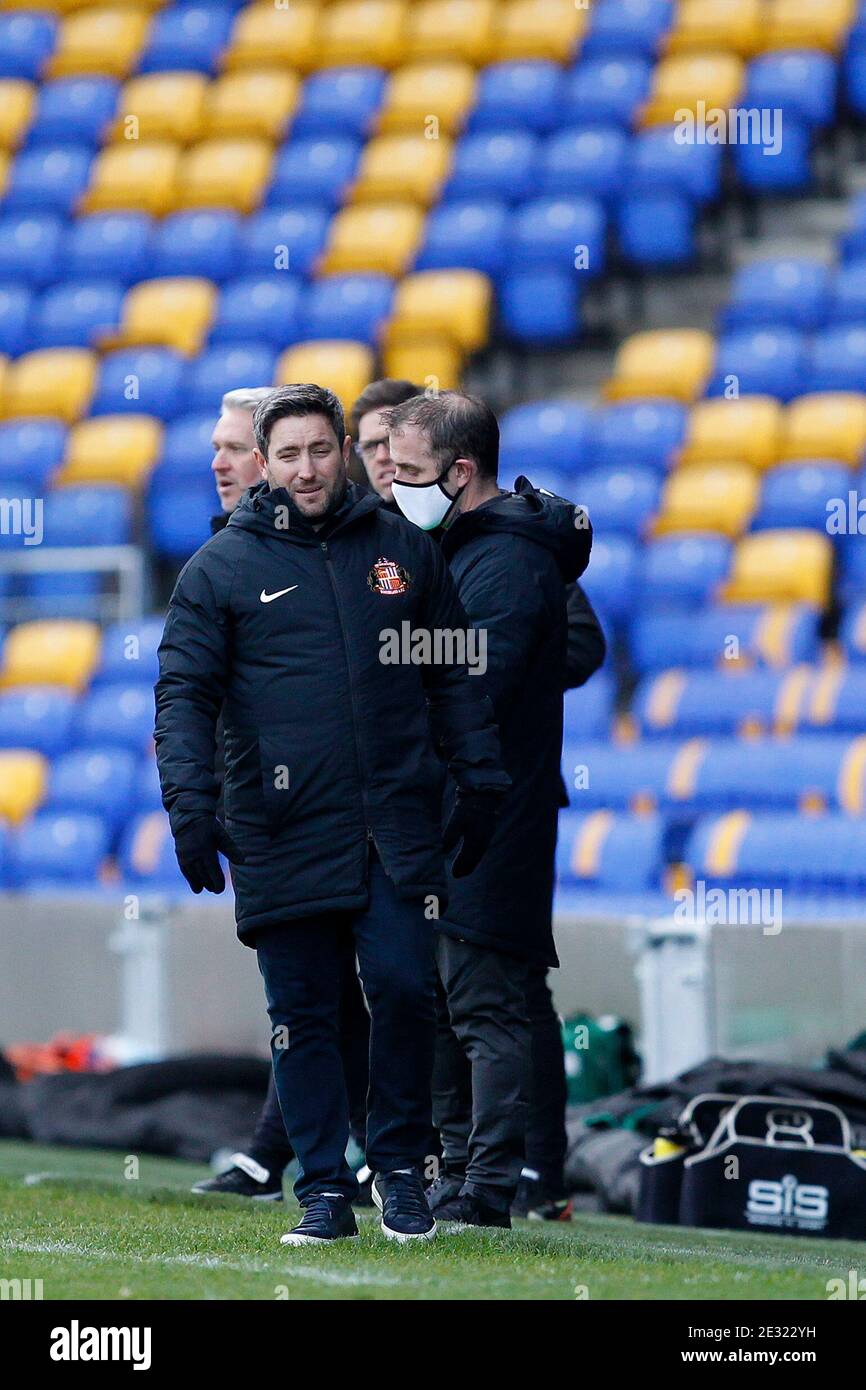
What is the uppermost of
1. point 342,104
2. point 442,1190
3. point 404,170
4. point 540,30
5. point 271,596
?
point 540,30

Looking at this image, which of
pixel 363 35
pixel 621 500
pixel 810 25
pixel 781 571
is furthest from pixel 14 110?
pixel 781 571

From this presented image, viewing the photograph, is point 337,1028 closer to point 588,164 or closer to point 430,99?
point 588,164

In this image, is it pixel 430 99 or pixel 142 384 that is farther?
pixel 430 99

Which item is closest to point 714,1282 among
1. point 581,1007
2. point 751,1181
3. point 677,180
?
point 751,1181

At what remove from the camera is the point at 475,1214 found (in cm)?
441

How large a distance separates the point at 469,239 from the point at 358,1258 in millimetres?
8887

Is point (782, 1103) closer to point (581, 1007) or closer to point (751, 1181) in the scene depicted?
point (751, 1181)

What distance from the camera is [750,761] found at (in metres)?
8.20

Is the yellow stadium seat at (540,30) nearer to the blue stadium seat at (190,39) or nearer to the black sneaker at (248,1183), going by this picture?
the blue stadium seat at (190,39)

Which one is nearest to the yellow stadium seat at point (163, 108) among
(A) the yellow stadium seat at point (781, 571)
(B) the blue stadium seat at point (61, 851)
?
(B) the blue stadium seat at point (61, 851)

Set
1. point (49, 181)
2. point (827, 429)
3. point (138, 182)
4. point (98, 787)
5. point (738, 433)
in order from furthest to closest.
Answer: point (49, 181)
point (138, 182)
point (738, 433)
point (827, 429)
point (98, 787)

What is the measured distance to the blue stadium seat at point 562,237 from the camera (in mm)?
11844

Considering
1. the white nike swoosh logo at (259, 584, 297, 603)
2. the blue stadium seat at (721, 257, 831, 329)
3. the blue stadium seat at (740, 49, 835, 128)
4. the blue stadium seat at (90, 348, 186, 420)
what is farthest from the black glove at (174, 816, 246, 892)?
the blue stadium seat at (740, 49, 835, 128)

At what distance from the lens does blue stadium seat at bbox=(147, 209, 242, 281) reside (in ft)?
42.6
